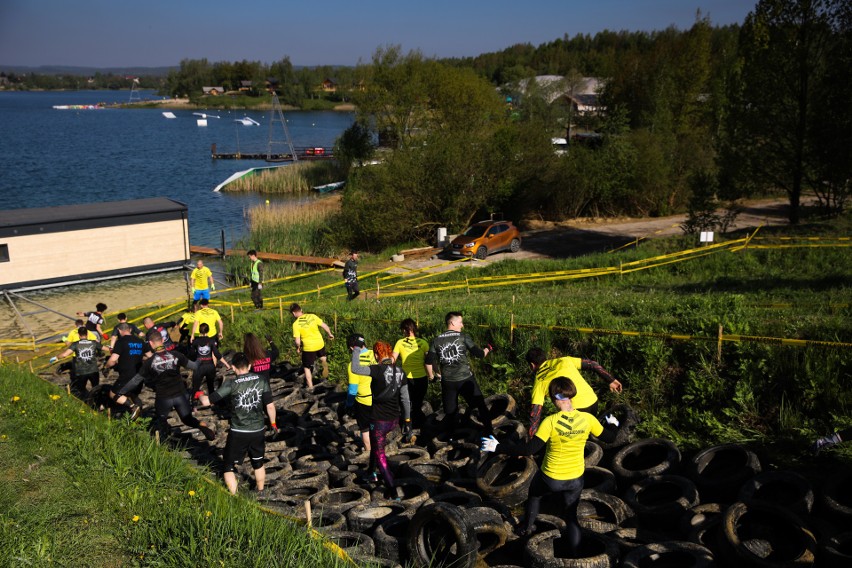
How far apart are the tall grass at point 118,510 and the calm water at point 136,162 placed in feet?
113

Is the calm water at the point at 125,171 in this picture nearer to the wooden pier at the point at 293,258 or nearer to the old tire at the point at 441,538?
the wooden pier at the point at 293,258

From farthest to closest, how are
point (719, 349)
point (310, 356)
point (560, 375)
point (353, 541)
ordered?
point (310, 356) < point (719, 349) < point (560, 375) < point (353, 541)

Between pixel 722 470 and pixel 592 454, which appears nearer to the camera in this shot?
pixel 722 470

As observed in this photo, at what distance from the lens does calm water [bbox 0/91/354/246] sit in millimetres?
57688

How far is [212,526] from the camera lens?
6367 mm

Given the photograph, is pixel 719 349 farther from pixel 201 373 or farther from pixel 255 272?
pixel 255 272

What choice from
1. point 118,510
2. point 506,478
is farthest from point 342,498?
point 118,510

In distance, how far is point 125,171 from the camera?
259 ft

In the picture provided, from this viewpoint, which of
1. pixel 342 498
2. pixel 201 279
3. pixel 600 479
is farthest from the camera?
pixel 201 279

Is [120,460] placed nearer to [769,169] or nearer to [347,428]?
[347,428]

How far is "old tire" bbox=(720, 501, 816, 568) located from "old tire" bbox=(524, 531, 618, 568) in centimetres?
112

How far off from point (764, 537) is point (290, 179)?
59175mm

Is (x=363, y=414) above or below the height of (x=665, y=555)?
above

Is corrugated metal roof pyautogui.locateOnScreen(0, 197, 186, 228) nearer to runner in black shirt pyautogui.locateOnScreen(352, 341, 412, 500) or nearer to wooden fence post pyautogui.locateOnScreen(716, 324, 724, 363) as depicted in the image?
runner in black shirt pyautogui.locateOnScreen(352, 341, 412, 500)
